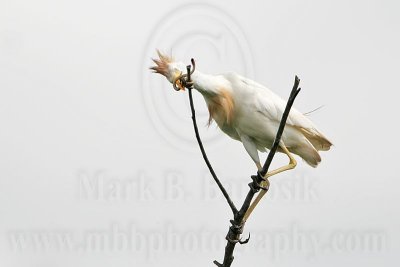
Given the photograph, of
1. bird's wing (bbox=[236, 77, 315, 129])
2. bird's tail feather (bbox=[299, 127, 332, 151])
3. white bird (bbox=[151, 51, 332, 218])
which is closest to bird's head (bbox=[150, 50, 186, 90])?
white bird (bbox=[151, 51, 332, 218])

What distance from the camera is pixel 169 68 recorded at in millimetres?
3848

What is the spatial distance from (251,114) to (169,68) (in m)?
0.50

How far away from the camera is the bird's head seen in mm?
3819

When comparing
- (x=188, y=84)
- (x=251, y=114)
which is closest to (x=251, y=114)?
(x=251, y=114)

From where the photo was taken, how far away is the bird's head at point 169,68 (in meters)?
3.82

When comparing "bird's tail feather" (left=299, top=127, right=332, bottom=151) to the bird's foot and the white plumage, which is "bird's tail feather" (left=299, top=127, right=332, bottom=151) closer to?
the white plumage

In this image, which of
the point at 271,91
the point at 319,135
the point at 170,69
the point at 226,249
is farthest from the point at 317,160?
the point at 170,69

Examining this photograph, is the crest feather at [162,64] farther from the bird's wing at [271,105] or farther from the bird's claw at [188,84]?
the bird's wing at [271,105]

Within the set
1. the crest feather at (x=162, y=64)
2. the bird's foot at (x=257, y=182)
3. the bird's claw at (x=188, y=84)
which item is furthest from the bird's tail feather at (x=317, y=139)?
the crest feather at (x=162, y=64)

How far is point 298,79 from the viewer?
3.24 m

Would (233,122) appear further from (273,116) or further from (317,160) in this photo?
(317,160)

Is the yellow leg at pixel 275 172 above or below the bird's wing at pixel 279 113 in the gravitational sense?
below

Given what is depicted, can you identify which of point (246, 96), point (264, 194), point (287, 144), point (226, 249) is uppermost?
point (246, 96)

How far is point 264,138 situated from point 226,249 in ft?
2.05
